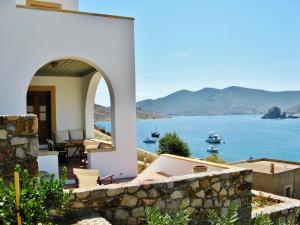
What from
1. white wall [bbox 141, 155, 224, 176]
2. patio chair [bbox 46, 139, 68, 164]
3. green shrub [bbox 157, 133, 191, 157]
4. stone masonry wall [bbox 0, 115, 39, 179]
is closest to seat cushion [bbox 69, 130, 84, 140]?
patio chair [bbox 46, 139, 68, 164]

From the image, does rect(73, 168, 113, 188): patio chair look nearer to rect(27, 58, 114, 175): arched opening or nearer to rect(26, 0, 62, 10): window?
rect(27, 58, 114, 175): arched opening

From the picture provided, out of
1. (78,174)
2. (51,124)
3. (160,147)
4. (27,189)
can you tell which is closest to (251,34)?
(160,147)

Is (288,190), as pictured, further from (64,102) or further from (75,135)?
(64,102)

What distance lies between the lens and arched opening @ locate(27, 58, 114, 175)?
38.9 ft

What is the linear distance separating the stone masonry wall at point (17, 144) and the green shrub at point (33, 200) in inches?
25.5

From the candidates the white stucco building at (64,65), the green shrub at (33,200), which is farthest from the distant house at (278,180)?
the green shrub at (33,200)

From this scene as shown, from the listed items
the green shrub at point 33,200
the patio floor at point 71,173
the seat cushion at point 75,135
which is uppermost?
the seat cushion at point 75,135

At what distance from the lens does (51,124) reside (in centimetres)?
1209

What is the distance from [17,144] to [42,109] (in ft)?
25.3

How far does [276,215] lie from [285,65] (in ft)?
214

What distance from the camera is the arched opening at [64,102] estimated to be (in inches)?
467

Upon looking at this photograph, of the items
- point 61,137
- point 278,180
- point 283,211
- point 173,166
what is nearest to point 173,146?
point 278,180

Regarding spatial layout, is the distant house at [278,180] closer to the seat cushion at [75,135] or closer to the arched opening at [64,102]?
the arched opening at [64,102]

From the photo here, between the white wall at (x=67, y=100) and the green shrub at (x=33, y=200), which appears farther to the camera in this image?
the white wall at (x=67, y=100)
